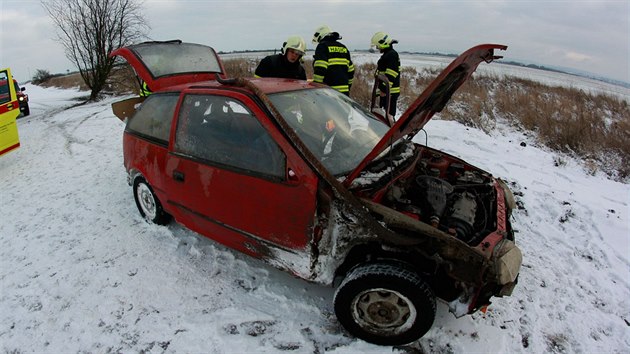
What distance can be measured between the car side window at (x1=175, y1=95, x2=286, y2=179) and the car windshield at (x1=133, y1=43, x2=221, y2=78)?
144 centimetres

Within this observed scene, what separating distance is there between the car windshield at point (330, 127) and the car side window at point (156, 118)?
1.13 metres

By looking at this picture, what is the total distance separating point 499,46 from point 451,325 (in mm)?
2009

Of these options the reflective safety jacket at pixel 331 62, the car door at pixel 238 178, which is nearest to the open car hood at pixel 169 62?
the car door at pixel 238 178

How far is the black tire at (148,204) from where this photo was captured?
3869 mm

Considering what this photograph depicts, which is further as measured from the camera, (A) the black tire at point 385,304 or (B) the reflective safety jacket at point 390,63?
(B) the reflective safety jacket at point 390,63

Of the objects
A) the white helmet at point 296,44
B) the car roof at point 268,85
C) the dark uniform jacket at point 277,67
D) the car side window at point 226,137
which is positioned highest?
the white helmet at point 296,44

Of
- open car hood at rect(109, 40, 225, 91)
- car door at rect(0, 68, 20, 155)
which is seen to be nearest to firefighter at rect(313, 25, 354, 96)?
open car hood at rect(109, 40, 225, 91)

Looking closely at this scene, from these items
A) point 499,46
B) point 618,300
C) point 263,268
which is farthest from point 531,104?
point 263,268

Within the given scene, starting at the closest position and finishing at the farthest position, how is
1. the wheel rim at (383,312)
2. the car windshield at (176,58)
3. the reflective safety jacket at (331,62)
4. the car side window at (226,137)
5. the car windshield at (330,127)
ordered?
1. the wheel rim at (383,312)
2. the car side window at (226,137)
3. the car windshield at (330,127)
4. the car windshield at (176,58)
5. the reflective safety jacket at (331,62)

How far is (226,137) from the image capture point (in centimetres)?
298

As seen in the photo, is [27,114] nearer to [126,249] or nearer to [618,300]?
[126,249]

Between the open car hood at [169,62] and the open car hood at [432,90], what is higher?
the open car hood at [169,62]

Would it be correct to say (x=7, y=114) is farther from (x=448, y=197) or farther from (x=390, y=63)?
(x=448, y=197)

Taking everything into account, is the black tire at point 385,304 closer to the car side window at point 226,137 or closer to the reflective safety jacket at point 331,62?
the car side window at point 226,137
